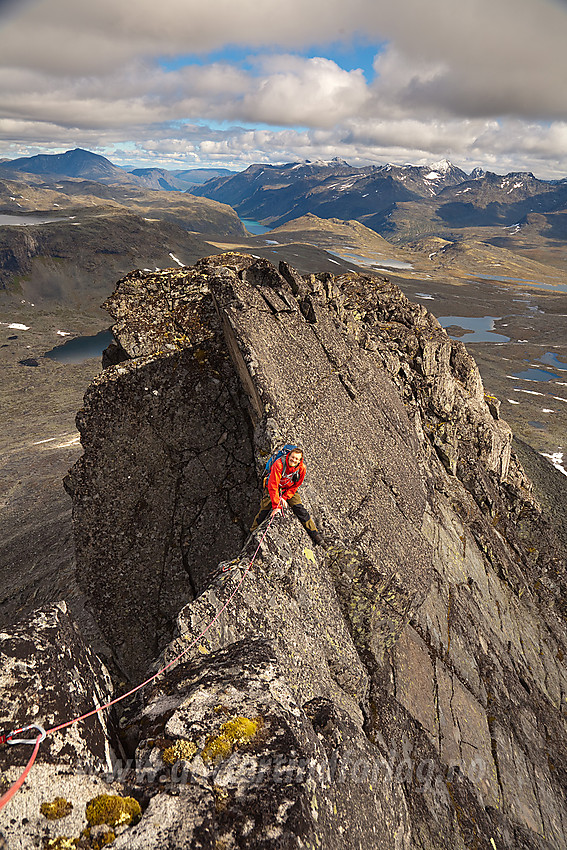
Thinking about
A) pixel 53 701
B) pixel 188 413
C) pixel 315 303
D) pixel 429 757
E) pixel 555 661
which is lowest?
pixel 555 661

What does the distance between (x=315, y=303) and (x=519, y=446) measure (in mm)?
79271

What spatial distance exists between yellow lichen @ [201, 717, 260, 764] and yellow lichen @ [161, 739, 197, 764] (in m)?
0.21

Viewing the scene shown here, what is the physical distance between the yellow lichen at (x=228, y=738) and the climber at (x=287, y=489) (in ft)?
20.3

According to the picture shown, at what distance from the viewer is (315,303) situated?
2305cm

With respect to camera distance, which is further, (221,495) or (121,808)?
(221,495)

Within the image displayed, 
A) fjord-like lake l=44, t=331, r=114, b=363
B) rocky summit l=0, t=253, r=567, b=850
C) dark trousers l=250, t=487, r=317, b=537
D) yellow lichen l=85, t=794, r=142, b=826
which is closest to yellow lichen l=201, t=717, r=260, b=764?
rocky summit l=0, t=253, r=567, b=850

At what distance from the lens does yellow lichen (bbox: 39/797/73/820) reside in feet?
18.8

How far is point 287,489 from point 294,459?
1.19 m

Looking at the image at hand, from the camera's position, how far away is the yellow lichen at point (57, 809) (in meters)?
5.73

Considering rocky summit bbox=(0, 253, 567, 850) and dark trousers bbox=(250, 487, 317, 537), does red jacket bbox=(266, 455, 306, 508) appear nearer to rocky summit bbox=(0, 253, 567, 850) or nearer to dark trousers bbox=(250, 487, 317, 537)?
dark trousers bbox=(250, 487, 317, 537)

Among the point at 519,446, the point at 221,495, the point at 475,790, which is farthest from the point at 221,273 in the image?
the point at 519,446

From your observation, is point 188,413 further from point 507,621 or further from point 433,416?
point 507,621

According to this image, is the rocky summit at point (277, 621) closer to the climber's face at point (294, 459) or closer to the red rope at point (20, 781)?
the red rope at point (20, 781)

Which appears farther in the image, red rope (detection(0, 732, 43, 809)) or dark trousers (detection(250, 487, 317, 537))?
dark trousers (detection(250, 487, 317, 537))
